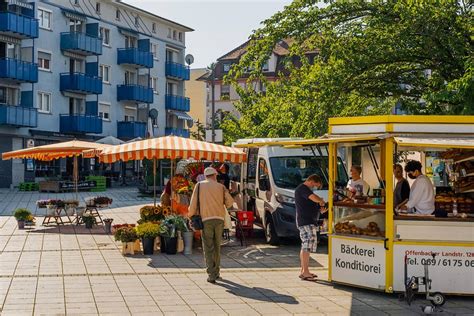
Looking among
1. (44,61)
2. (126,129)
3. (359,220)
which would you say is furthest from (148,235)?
(126,129)

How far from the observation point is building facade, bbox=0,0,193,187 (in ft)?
151

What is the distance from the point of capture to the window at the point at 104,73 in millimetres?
56500

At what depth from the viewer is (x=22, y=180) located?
46.8 metres

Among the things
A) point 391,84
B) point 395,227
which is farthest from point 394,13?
point 395,227

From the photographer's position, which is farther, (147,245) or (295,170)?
(295,170)

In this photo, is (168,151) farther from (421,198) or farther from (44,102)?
(44,102)

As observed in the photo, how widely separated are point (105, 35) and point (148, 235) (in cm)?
4494

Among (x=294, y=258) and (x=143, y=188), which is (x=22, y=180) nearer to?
(x=143, y=188)

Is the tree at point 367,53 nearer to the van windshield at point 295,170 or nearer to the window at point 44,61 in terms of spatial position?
the van windshield at point 295,170

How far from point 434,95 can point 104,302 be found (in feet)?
30.0

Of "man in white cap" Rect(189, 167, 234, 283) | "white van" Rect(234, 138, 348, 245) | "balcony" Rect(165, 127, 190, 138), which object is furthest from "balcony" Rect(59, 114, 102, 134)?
"man in white cap" Rect(189, 167, 234, 283)

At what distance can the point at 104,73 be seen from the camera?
57.0 meters

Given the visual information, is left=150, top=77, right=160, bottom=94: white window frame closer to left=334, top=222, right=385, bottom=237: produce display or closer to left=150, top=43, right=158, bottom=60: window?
left=150, top=43, right=158, bottom=60: window

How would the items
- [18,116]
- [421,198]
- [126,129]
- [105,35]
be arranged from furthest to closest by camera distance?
[126,129] → [105,35] → [18,116] → [421,198]
